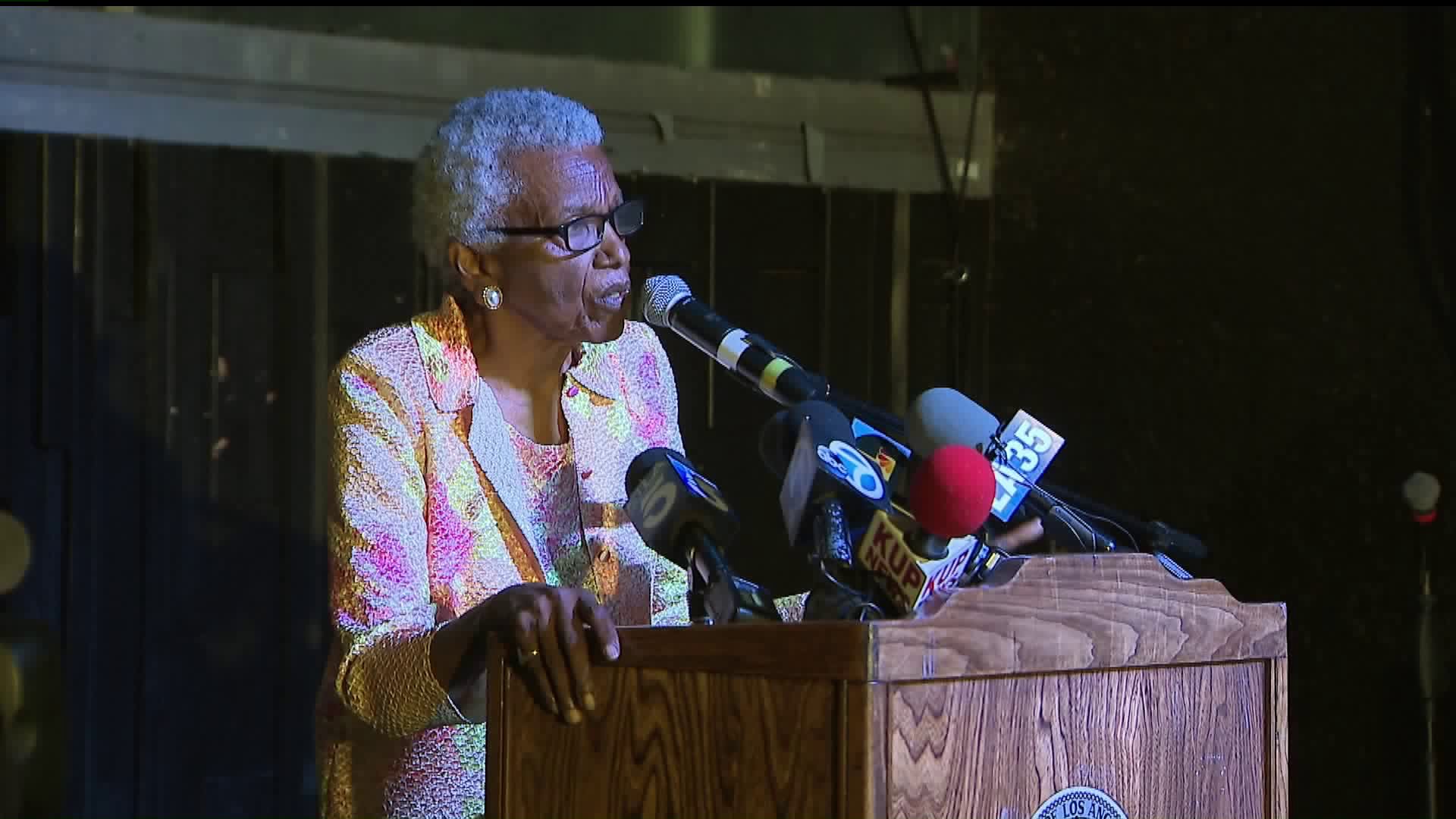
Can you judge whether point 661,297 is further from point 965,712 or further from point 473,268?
point 965,712

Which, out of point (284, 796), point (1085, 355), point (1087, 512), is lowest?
point (284, 796)

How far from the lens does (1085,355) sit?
3.90m

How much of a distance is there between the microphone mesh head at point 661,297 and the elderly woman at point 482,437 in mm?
247

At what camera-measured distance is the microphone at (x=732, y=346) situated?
4.76 ft

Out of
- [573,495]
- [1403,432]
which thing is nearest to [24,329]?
[573,495]

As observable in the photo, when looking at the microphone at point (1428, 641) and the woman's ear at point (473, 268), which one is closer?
the woman's ear at point (473, 268)

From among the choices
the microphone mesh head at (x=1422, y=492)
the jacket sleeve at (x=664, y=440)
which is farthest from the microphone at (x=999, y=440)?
the microphone mesh head at (x=1422, y=492)

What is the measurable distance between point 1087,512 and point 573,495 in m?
0.76

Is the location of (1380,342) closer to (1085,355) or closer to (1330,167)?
(1330,167)

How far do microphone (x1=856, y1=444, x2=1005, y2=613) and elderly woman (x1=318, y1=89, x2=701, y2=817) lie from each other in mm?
574

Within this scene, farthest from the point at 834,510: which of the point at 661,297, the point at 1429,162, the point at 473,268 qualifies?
the point at 1429,162

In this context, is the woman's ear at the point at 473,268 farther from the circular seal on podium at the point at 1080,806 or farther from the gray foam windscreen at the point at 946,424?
the circular seal on podium at the point at 1080,806

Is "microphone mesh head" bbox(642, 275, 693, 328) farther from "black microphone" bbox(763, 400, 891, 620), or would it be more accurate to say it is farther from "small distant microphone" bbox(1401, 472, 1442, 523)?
"small distant microphone" bbox(1401, 472, 1442, 523)

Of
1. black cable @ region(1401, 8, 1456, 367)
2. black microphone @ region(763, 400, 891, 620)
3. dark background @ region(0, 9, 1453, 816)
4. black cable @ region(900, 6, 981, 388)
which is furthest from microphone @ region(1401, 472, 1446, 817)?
black microphone @ region(763, 400, 891, 620)
